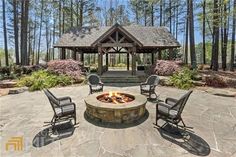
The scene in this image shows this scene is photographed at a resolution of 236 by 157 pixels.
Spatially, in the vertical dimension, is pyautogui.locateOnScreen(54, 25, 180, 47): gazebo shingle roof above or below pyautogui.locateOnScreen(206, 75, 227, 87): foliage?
above

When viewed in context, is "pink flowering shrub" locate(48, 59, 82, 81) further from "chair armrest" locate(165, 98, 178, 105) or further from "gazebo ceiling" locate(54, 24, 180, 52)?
"chair armrest" locate(165, 98, 178, 105)

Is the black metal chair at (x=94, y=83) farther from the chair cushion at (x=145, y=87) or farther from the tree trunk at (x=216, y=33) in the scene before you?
the tree trunk at (x=216, y=33)

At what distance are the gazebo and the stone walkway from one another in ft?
25.0

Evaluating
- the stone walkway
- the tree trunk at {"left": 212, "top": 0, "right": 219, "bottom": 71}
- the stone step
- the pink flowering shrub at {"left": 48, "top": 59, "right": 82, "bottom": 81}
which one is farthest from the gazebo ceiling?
the stone walkway

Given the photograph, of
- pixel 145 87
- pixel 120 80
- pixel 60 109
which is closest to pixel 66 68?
pixel 120 80

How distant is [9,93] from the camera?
9.85 metres

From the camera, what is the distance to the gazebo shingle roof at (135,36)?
16.3 metres

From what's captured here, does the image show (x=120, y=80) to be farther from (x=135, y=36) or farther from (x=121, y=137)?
(x=121, y=137)

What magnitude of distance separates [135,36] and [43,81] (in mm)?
9938

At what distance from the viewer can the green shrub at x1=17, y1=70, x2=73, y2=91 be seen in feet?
35.0

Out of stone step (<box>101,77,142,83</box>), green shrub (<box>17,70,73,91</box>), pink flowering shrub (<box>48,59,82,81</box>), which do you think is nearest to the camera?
green shrub (<box>17,70,73,91</box>)

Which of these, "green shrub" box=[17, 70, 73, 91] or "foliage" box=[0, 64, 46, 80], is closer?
"green shrub" box=[17, 70, 73, 91]

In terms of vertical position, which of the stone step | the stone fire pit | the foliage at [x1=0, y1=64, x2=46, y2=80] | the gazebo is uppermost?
the gazebo

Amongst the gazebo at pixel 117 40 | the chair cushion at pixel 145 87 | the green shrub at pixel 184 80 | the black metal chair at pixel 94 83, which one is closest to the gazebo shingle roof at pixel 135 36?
the gazebo at pixel 117 40
